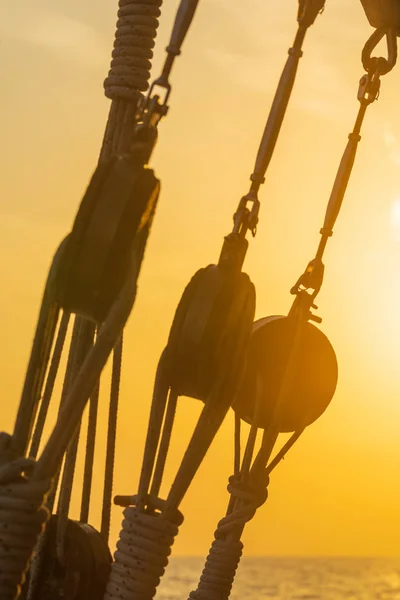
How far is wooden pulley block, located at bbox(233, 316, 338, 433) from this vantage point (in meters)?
5.87

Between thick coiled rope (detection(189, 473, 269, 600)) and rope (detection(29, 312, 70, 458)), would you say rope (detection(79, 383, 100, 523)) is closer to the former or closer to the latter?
rope (detection(29, 312, 70, 458))

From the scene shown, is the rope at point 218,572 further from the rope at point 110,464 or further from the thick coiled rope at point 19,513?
the thick coiled rope at point 19,513

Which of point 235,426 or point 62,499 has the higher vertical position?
point 235,426

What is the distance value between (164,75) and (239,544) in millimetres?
2210

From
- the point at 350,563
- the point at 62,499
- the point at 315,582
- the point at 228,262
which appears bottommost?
the point at 62,499

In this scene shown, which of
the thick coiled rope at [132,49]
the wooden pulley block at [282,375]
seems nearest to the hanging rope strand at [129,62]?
A: the thick coiled rope at [132,49]

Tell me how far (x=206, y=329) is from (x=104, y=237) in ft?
1.98

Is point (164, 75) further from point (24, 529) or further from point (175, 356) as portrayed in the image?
point (24, 529)

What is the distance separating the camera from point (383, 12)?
18.2 feet

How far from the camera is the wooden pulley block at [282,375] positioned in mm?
Answer: 5867

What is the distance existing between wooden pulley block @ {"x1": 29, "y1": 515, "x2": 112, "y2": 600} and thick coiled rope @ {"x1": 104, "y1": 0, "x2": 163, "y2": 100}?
131 centimetres

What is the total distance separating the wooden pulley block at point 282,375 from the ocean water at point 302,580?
47.0 meters

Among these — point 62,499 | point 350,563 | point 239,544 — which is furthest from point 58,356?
point 350,563

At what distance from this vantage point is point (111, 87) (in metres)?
4.83
